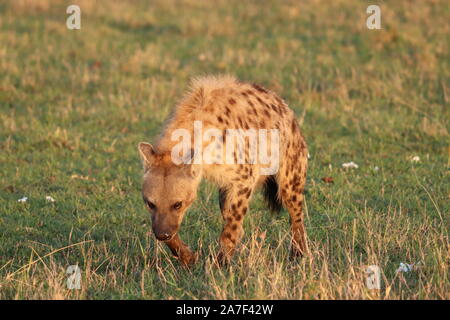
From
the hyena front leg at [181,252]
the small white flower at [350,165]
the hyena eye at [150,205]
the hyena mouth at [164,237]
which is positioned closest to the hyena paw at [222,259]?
the hyena front leg at [181,252]

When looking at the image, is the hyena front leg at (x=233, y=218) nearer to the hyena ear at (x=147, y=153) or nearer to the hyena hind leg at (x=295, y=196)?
the hyena hind leg at (x=295, y=196)

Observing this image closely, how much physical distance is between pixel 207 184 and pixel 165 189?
6.69ft

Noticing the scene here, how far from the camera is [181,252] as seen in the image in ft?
16.5

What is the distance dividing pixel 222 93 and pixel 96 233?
1395 mm

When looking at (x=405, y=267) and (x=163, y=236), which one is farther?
(x=405, y=267)

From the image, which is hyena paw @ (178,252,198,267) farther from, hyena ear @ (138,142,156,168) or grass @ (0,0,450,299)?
hyena ear @ (138,142,156,168)

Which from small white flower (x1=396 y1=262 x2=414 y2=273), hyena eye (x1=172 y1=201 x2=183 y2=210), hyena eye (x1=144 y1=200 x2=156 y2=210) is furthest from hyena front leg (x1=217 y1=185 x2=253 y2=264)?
small white flower (x1=396 y1=262 x2=414 y2=273)

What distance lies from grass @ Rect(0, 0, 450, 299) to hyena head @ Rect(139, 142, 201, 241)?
1.04 feet

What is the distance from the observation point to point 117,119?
28.0ft

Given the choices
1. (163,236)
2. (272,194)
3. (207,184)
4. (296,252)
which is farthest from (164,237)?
(207,184)

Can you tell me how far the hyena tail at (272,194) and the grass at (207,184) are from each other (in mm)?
173

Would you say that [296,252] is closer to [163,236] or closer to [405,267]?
[405,267]

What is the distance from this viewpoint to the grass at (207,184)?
4.78m
